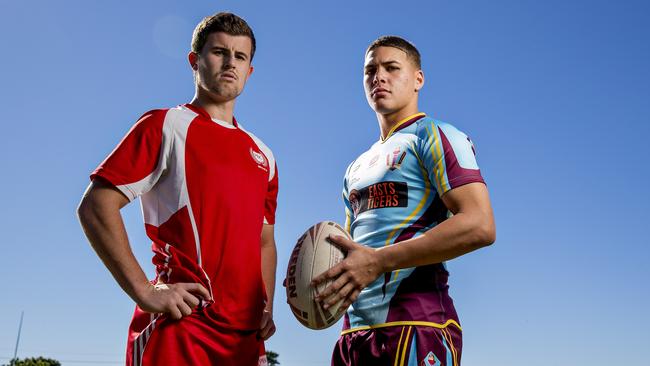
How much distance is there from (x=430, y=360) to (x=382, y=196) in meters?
1.18

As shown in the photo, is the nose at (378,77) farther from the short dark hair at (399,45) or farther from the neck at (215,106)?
the neck at (215,106)

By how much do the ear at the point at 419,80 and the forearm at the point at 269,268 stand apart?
177 centimetres

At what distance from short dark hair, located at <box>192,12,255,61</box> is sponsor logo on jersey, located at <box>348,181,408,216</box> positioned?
132 centimetres

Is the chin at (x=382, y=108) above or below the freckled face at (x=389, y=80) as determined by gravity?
below

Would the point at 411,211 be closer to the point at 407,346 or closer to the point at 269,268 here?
the point at 407,346

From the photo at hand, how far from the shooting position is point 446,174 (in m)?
4.23

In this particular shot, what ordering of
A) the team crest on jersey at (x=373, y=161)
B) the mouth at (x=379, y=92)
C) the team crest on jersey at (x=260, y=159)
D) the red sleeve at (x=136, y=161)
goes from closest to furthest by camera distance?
the red sleeve at (x=136, y=161)
the team crest on jersey at (x=260, y=159)
the team crest on jersey at (x=373, y=161)
the mouth at (x=379, y=92)

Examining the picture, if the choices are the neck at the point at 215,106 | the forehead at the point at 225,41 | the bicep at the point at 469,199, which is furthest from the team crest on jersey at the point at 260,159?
the bicep at the point at 469,199

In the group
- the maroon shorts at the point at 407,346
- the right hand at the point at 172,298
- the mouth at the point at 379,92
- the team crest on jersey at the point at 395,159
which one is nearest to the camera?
the right hand at the point at 172,298

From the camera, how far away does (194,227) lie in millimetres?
3869

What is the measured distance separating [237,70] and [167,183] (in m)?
0.95

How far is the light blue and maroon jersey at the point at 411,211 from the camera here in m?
4.23

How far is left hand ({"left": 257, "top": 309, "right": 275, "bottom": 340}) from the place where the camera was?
13.5 feet

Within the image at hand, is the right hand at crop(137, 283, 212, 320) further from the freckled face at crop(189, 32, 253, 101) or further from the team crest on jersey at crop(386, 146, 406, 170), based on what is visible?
the team crest on jersey at crop(386, 146, 406, 170)
